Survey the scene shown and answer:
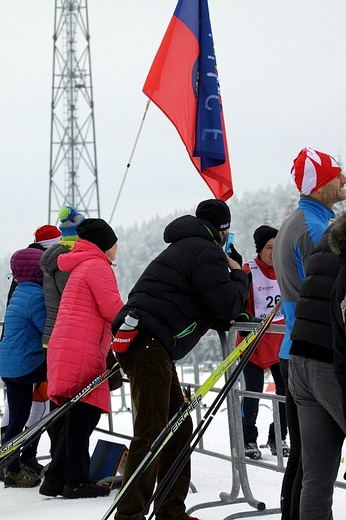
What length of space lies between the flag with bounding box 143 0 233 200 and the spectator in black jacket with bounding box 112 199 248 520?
2.06 m

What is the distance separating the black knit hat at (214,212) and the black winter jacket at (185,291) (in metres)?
0.15

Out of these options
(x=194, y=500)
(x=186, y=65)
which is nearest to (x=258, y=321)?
(x=194, y=500)

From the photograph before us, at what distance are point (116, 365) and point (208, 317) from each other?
3.19 ft

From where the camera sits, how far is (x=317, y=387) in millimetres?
3578

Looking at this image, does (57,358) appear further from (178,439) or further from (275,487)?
(275,487)

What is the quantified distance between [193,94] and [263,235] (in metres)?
1.29

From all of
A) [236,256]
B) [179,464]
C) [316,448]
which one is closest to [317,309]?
[316,448]

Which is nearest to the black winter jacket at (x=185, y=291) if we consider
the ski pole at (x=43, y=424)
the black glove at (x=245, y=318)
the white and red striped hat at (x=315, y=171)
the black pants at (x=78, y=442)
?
the black glove at (x=245, y=318)

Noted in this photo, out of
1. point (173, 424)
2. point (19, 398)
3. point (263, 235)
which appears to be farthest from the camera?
point (263, 235)

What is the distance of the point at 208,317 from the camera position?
4.92 m

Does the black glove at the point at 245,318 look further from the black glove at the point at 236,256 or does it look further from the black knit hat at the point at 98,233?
the black knit hat at the point at 98,233

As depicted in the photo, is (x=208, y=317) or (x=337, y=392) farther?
(x=208, y=317)

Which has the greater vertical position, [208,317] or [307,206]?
[307,206]

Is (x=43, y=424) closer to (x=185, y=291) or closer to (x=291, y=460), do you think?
(x=185, y=291)
